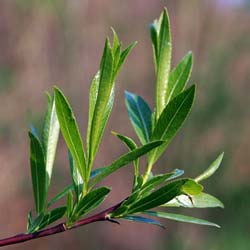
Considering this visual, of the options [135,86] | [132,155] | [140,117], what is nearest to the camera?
[132,155]

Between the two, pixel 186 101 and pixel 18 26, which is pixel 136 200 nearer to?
pixel 186 101

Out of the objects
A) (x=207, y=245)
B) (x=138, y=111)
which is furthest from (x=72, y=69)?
(x=138, y=111)

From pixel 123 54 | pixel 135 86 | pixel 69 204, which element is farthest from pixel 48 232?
pixel 135 86

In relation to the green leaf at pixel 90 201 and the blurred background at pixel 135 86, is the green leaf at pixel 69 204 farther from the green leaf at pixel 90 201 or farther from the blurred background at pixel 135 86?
the blurred background at pixel 135 86

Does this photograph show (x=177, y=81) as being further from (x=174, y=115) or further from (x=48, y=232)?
(x=48, y=232)

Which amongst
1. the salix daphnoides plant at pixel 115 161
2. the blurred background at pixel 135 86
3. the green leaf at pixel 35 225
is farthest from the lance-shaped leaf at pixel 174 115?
the blurred background at pixel 135 86

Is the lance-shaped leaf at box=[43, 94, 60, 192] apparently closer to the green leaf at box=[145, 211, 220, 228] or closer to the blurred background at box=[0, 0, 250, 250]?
the green leaf at box=[145, 211, 220, 228]
